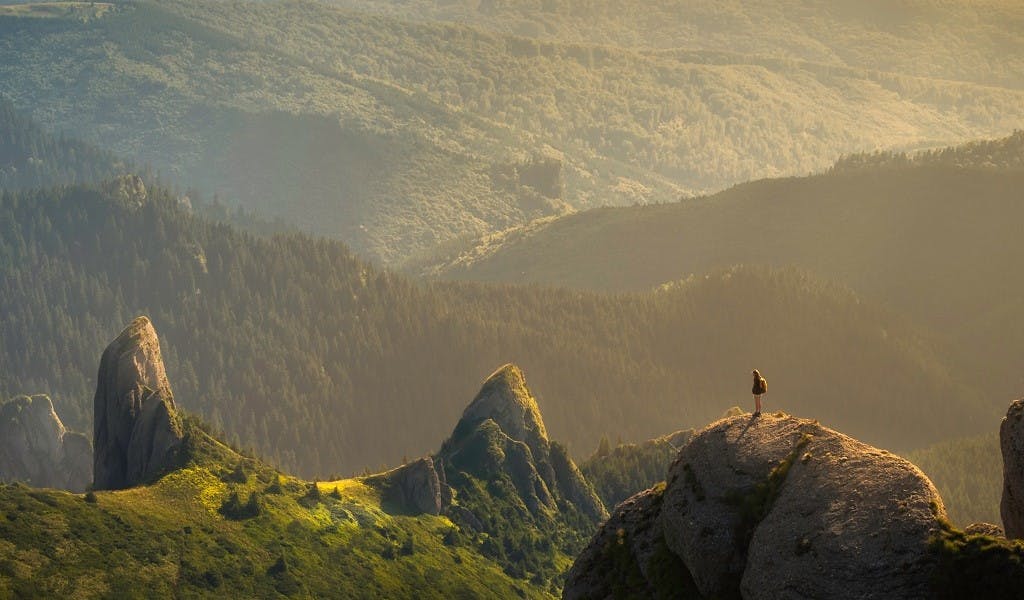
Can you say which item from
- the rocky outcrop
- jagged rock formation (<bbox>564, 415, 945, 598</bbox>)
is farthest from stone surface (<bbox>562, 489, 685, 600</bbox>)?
jagged rock formation (<bbox>564, 415, 945, 598</bbox>)

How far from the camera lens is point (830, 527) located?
10788 cm

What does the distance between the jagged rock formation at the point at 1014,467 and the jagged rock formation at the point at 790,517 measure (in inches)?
165

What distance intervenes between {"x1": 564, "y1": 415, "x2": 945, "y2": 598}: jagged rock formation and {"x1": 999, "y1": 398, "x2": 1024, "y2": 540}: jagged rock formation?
4182mm

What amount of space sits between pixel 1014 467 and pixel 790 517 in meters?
13.6

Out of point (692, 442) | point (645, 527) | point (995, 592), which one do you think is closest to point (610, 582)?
point (645, 527)

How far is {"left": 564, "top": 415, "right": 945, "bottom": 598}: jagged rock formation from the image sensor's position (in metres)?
105

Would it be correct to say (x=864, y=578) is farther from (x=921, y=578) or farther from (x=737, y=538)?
(x=737, y=538)

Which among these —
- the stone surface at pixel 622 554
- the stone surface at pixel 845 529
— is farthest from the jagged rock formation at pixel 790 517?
the stone surface at pixel 622 554

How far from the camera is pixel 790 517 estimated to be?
112 m

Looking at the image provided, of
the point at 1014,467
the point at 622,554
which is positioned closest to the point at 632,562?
the point at 622,554

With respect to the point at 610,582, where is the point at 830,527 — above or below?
above

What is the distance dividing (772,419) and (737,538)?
854 centimetres

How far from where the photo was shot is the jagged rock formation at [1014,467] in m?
105

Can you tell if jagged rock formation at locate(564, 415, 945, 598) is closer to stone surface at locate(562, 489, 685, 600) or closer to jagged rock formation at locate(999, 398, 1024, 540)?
stone surface at locate(562, 489, 685, 600)
